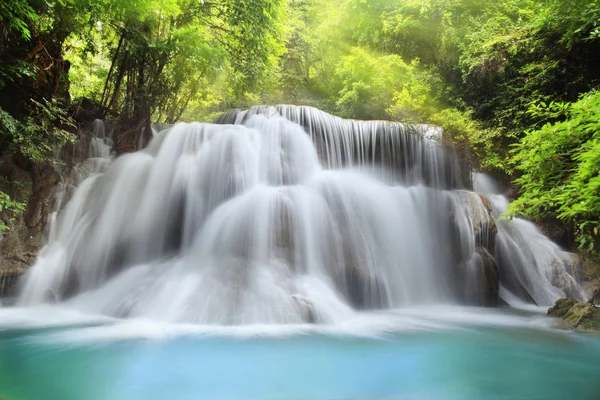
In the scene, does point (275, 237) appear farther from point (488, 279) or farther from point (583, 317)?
point (583, 317)

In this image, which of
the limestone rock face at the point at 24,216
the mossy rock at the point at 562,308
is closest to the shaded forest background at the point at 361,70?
the limestone rock face at the point at 24,216

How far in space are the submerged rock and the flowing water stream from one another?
30cm

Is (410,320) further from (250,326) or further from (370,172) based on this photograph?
(370,172)

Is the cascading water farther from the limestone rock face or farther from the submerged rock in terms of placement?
the submerged rock

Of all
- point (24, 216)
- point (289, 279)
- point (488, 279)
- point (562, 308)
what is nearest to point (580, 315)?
point (562, 308)

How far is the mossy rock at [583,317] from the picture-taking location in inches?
230

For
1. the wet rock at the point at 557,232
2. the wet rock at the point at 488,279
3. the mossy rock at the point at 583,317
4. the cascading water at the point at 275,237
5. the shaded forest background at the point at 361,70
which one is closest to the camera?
the shaded forest background at the point at 361,70

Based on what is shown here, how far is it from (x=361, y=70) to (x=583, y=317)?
40.0ft

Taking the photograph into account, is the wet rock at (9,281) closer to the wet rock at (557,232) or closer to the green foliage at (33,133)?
the green foliage at (33,133)

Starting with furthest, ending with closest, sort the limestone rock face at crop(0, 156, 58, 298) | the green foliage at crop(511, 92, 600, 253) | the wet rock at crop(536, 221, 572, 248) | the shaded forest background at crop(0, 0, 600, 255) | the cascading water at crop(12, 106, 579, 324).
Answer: the wet rock at crop(536, 221, 572, 248) → the limestone rock face at crop(0, 156, 58, 298) → the cascading water at crop(12, 106, 579, 324) → the shaded forest background at crop(0, 0, 600, 255) → the green foliage at crop(511, 92, 600, 253)

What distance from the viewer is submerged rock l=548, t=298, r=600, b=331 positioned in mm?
5864

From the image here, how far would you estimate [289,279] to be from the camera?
6574 millimetres

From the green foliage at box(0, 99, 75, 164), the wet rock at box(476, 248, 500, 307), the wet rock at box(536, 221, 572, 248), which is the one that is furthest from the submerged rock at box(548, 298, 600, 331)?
the green foliage at box(0, 99, 75, 164)

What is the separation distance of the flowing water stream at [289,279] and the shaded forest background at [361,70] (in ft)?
4.55
